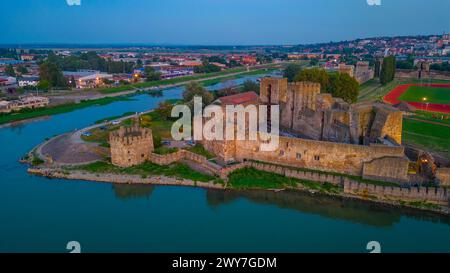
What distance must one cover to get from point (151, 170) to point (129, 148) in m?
1.76

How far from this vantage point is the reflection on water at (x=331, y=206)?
1602cm

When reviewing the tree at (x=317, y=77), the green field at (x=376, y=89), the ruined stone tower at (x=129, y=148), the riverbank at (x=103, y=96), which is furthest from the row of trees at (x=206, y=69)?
the ruined stone tower at (x=129, y=148)

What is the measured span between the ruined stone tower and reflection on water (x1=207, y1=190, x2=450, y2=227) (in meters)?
4.99

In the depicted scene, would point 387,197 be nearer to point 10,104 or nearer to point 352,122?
point 352,122

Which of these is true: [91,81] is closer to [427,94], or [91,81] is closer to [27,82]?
[27,82]

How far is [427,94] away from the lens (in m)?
45.9

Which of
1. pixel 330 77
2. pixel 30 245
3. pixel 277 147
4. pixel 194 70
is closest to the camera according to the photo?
pixel 30 245

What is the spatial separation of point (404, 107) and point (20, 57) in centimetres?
12187

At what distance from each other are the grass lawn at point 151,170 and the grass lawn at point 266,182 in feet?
3.56

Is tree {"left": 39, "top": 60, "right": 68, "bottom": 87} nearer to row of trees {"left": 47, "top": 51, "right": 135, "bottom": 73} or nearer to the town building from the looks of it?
the town building

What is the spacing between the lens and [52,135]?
2997 cm

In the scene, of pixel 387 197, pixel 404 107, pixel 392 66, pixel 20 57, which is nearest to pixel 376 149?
pixel 387 197

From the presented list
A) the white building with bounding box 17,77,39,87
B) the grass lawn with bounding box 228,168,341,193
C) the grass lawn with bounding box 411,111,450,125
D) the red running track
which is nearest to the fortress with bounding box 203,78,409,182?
the grass lawn with bounding box 228,168,341,193

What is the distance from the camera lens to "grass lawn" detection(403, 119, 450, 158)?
22727 millimetres
